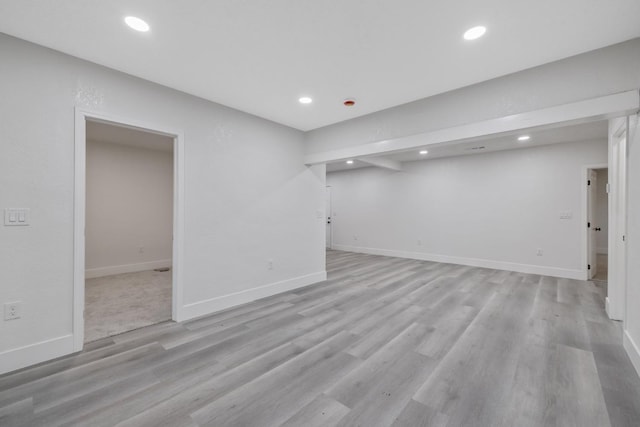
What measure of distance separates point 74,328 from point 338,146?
364 cm

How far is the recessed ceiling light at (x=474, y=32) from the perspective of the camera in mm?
2027

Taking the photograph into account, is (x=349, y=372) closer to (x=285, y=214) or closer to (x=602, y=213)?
(x=285, y=214)

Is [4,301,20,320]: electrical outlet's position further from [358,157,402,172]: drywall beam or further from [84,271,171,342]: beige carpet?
[358,157,402,172]: drywall beam

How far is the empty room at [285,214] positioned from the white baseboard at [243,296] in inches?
1.2

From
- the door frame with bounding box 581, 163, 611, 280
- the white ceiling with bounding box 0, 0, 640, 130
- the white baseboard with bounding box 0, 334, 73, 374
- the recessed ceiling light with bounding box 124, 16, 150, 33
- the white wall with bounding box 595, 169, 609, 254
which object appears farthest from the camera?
the white wall with bounding box 595, 169, 609, 254

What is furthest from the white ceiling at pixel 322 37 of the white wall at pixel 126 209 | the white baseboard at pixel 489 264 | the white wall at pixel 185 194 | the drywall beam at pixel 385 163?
the white baseboard at pixel 489 264

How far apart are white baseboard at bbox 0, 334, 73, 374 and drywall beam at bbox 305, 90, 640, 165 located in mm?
3749

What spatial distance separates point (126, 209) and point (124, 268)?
122 centimetres

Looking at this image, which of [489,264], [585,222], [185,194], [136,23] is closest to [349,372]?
[185,194]

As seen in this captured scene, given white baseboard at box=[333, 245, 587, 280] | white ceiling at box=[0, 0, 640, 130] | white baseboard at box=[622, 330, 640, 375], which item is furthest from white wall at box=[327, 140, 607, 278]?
white ceiling at box=[0, 0, 640, 130]

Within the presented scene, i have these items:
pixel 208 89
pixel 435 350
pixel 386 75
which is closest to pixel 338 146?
pixel 386 75

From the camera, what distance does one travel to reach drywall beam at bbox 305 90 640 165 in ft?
7.14

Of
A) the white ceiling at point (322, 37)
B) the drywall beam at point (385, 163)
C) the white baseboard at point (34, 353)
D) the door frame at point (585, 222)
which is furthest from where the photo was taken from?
the drywall beam at point (385, 163)

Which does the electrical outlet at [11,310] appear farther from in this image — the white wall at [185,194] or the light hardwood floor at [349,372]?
the light hardwood floor at [349,372]
